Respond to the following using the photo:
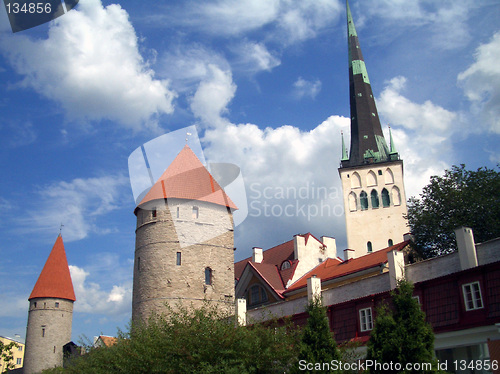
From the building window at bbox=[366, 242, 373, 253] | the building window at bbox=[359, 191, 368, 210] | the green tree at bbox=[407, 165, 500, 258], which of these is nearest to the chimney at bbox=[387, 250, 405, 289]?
the green tree at bbox=[407, 165, 500, 258]

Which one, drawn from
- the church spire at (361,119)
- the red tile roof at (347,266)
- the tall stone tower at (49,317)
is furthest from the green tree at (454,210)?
the tall stone tower at (49,317)

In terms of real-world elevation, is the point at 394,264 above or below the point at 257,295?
below

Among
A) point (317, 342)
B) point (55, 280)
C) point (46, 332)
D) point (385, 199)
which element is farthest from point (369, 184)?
point (317, 342)

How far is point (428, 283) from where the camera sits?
1588 cm

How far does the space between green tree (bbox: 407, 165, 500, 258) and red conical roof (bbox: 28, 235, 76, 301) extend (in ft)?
105

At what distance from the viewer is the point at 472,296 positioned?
14.7 m

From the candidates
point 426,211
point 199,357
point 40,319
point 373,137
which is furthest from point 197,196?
point 373,137

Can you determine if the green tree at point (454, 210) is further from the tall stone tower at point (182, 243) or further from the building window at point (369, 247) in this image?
the building window at point (369, 247)

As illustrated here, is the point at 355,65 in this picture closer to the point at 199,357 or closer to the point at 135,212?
the point at 135,212

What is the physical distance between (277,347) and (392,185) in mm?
37942

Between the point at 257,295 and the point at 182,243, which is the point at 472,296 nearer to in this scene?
the point at 257,295

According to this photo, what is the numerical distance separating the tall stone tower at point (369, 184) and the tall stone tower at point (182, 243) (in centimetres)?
2145

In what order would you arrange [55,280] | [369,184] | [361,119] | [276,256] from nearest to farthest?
[276,256] → [55,280] → [369,184] → [361,119]

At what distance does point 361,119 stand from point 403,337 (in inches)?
1785
